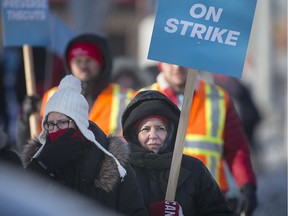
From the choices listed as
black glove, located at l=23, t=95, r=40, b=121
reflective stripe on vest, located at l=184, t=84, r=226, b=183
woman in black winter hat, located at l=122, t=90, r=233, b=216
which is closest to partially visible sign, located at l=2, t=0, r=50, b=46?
black glove, located at l=23, t=95, r=40, b=121

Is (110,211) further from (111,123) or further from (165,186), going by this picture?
(111,123)

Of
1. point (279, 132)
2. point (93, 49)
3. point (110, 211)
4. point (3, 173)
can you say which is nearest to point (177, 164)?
point (110, 211)

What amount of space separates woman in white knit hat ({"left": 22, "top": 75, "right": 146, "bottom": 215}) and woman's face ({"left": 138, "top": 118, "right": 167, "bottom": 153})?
30cm

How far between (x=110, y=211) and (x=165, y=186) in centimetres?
81

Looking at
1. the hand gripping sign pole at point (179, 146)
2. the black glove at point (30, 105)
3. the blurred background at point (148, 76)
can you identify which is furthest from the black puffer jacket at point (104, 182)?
the blurred background at point (148, 76)

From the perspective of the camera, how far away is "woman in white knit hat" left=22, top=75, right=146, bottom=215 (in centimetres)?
638

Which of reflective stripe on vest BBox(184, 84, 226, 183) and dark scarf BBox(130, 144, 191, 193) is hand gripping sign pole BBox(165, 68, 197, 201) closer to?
dark scarf BBox(130, 144, 191, 193)

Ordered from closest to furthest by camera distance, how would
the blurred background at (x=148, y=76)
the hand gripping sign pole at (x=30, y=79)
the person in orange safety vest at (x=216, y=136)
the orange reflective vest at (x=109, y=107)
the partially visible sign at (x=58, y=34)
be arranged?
the person in orange safety vest at (x=216, y=136) < the orange reflective vest at (x=109, y=107) < the hand gripping sign pole at (x=30, y=79) < the partially visible sign at (x=58, y=34) < the blurred background at (x=148, y=76)

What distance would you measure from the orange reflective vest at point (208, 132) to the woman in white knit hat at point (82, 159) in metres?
1.96

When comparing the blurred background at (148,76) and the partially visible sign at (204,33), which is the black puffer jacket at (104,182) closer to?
the partially visible sign at (204,33)

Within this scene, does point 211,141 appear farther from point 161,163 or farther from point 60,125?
point 60,125

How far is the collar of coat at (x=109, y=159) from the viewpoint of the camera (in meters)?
6.36

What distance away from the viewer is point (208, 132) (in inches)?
338

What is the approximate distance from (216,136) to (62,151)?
2.39 meters
